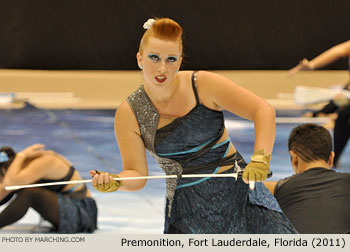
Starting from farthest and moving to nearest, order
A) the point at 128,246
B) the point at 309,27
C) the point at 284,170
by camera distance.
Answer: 1. the point at 309,27
2. the point at 284,170
3. the point at 128,246

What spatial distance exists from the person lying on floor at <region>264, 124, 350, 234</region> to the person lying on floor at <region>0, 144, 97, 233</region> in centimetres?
117

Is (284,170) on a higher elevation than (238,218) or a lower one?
higher

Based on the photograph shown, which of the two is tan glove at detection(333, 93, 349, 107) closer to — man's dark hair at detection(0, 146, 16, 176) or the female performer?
man's dark hair at detection(0, 146, 16, 176)

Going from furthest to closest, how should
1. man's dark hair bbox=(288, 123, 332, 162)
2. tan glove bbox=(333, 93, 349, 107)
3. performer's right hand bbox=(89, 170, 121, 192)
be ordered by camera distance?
tan glove bbox=(333, 93, 349, 107) < man's dark hair bbox=(288, 123, 332, 162) < performer's right hand bbox=(89, 170, 121, 192)

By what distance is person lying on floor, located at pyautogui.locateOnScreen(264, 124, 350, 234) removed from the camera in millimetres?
2064

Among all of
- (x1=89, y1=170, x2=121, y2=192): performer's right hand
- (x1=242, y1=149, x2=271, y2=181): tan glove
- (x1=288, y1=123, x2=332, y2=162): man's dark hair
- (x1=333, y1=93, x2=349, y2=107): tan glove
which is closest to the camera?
(x1=242, y1=149, x2=271, y2=181): tan glove

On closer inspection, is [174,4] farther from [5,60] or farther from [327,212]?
[327,212]

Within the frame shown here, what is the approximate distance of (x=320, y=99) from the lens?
504cm

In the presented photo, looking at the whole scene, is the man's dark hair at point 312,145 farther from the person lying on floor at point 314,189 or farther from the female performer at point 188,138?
the female performer at point 188,138

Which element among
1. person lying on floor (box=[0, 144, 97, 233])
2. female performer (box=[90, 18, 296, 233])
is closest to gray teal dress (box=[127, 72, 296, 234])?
female performer (box=[90, 18, 296, 233])

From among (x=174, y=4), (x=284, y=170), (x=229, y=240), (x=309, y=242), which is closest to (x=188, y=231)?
(x=229, y=240)

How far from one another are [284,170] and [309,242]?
6.34ft

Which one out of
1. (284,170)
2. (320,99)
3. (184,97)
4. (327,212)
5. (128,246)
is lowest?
(128,246)

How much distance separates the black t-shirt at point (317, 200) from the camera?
2057 millimetres
